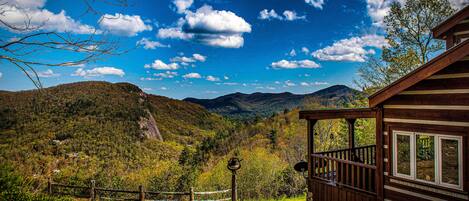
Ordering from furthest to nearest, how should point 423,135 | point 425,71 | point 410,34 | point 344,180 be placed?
point 410,34, point 344,180, point 423,135, point 425,71

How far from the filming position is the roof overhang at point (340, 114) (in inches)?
315

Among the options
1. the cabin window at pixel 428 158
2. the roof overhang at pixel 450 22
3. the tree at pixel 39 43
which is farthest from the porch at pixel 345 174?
the tree at pixel 39 43

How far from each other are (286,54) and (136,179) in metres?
Result: 71.5

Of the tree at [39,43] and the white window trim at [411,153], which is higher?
the tree at [39,43]

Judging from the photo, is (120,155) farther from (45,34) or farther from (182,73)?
(182,73)

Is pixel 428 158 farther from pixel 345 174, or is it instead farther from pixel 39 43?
pixel 39 43

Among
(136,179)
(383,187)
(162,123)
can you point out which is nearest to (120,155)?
(136,179)

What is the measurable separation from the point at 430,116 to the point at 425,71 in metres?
0.90

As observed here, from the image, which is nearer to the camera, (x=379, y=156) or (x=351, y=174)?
(x=379, y=156)

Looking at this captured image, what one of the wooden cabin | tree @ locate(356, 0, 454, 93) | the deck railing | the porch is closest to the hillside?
tree @ locate(356, 0, 454, 93)

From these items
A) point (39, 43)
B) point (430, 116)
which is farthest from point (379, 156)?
point (39, 43)

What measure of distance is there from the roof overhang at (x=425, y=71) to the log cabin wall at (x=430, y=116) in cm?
30

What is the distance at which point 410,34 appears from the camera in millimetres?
17797

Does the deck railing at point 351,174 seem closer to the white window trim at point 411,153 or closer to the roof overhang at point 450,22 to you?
the white window trim at point 411,153
